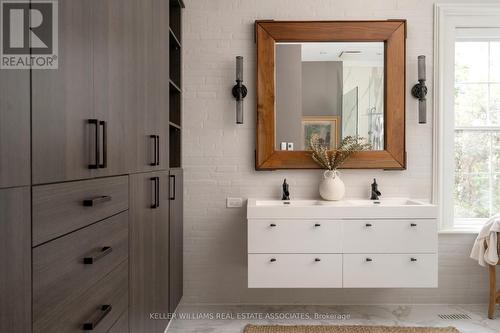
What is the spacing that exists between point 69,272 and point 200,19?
2.57 meters

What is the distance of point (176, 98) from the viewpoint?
324 cm

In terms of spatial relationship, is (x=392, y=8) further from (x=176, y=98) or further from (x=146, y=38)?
(x=146, y=38)

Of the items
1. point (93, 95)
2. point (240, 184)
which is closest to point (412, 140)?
point (240, 184)

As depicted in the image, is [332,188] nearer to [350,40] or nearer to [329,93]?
[329,93]

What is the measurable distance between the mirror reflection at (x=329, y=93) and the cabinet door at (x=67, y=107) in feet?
6.88

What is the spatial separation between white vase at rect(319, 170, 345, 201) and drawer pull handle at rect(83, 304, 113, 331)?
6.59 ft

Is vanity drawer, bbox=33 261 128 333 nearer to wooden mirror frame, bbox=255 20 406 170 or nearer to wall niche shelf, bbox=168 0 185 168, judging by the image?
wall niche shelf, bbox=168 0 185 168

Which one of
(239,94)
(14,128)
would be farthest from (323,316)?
(14,128)

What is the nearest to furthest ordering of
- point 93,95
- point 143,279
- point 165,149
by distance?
point 93,95 → point 143,279 → point 165,149

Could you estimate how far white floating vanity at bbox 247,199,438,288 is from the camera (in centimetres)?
280

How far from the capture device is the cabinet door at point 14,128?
0.89m

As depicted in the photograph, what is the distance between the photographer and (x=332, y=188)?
3.18m

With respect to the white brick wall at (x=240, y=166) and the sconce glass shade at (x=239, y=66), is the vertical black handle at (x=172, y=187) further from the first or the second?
the sconce glass shade at (x=239, y=66)

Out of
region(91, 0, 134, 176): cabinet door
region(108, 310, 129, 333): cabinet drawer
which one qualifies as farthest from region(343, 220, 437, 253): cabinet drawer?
region(91, 0, 134, 176): cabinet door
